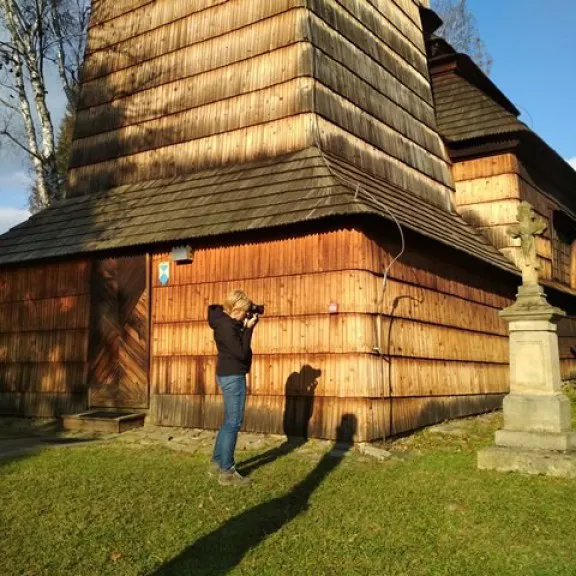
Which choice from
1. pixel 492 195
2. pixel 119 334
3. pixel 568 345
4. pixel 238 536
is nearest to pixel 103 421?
pixel 119 334

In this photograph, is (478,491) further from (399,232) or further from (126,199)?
(126,199)

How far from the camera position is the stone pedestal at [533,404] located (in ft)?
22.0

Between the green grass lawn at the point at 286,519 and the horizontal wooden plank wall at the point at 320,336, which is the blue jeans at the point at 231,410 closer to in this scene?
the green grass lawn at the point at 286,519

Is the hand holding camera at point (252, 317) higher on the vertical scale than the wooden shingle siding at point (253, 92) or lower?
lower

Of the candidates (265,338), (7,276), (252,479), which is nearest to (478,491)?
(252,479)

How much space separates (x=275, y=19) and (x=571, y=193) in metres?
11.1

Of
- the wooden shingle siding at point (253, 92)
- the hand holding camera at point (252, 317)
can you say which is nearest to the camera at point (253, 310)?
the hand holding camera at point (252, 317)

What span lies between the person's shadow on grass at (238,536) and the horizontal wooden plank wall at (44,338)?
6081mm

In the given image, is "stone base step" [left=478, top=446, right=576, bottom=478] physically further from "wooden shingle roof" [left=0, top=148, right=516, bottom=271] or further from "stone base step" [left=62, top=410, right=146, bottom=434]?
"stone base step" [left=62, top=410, right=146, bottom=434]

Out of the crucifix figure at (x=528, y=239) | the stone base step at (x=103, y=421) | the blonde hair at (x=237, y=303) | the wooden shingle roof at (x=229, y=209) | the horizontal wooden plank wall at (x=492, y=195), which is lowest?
the stone base step at (x=103, y=421)

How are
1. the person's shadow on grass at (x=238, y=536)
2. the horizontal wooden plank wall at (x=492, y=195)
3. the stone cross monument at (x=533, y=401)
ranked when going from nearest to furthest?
the person's shadow on grass at (x=238, y=536)
the stone cross monument at (x=533, y=401)
the horizontal wooden plank wall at (x=492, y=195)

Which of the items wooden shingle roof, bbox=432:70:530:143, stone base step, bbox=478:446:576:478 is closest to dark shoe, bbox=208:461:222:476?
stone base step, bbox=478:446:576:478

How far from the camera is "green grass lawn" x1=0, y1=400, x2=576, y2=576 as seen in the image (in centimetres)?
422

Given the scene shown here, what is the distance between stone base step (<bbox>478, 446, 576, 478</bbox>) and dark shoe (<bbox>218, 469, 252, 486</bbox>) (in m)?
2.71
